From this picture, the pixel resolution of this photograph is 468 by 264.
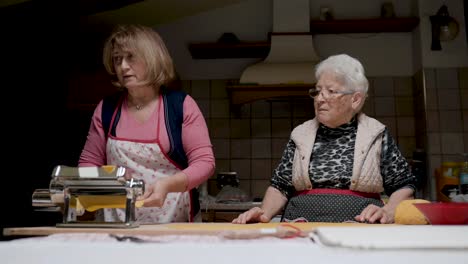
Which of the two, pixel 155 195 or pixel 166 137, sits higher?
pixel 166 137

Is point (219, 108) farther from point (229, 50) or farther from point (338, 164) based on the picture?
point (338, 164)

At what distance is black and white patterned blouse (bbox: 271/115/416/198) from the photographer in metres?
1.37

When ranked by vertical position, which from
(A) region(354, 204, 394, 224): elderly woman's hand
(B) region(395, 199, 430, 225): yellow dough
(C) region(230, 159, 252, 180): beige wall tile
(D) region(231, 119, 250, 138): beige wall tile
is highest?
(D) region(231, 119, 250, 138): beige wall tile

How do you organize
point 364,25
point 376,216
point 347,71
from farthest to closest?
point 364,25 → point 347,71 → point 376,216

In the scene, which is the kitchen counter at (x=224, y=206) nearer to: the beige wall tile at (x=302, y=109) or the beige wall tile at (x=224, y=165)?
the beige wall tile at (x=224, y=165)

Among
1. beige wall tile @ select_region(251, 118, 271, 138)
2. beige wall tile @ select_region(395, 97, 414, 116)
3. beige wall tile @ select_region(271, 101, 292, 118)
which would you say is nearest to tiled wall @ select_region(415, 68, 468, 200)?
beige wall tile @ select_region(395, 97, 414, 116)

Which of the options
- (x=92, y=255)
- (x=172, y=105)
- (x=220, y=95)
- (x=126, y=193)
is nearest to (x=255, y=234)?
(x=92, y=255)

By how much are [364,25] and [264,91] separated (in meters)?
0.88

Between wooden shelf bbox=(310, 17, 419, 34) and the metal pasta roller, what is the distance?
2.59 meters

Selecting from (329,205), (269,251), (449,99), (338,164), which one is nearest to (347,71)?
(338,164)

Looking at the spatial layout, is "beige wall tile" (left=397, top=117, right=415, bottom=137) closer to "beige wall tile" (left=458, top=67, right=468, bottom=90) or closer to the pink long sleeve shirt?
"beige wall tile" (left=458, top=67, right=468, bottom=90)

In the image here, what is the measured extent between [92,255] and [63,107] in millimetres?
2618

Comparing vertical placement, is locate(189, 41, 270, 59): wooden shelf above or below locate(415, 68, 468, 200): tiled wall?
above

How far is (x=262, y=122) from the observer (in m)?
3.36
